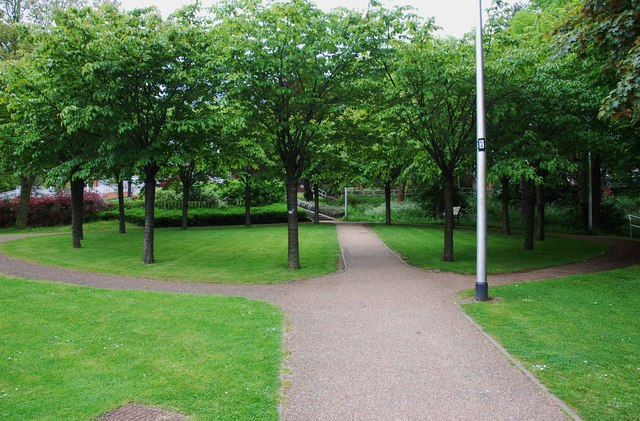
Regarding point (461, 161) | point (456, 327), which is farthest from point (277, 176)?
point (456, 327)

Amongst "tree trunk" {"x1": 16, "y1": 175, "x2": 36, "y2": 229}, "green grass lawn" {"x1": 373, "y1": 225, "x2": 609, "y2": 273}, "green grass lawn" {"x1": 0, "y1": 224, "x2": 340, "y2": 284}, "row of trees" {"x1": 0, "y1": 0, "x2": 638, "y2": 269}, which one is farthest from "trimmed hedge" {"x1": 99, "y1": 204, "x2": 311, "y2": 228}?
"row of trees" {"x1": 0, "y1": 0, "x2": 638, "y2": 269}

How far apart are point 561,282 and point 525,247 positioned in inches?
269

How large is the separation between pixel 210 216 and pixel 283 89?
767 inches

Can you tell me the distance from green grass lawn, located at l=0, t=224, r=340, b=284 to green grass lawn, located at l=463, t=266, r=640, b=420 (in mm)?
5286

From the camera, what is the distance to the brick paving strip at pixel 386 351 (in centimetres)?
422

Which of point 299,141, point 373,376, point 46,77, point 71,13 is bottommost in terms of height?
point 373,376

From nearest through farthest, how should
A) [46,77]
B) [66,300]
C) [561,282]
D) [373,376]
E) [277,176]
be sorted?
1. [373,376]
2. [66,300]
3. [561,282]
4. [46,77]
5. [277,176]

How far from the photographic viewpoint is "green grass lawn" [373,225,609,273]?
43.2 feet

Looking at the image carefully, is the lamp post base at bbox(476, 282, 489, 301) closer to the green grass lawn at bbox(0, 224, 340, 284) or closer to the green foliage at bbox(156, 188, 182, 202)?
the green grass lawn at bbox(0, 224, 340, 284)

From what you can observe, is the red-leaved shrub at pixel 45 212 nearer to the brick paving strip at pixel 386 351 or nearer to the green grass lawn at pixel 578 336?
the brick paving strip at pixel 386 351

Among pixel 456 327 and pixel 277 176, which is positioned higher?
pixel 277 176

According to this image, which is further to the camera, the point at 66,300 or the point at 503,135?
the point at 503,135

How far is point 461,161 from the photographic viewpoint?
46.7 feet

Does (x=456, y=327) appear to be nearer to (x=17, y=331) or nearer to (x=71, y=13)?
(x=17, y=331)
